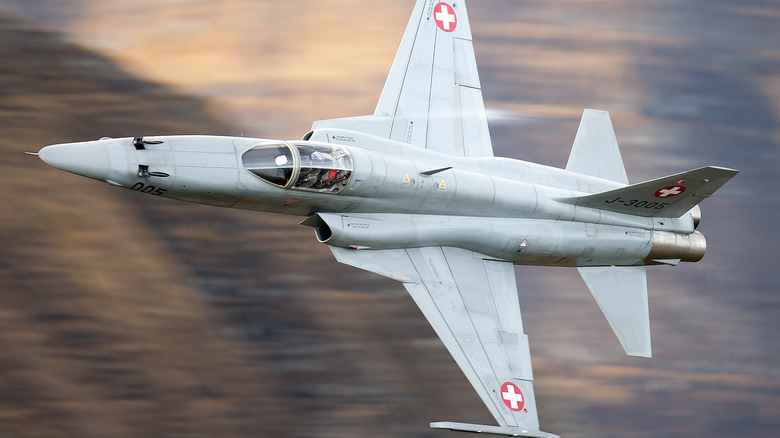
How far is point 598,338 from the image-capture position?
62.5ft

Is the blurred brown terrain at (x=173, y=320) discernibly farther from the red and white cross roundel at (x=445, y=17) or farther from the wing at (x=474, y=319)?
the red and white cross roundel at (x=445, y=17)

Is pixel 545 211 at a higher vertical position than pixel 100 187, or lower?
lower

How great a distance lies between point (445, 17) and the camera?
53.8 feet

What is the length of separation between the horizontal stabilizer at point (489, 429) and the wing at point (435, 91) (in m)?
4.68

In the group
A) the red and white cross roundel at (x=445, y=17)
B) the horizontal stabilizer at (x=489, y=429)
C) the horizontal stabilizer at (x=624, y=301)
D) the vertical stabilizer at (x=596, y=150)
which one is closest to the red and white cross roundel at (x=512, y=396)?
the horizontal stabilizer at (x=489, y=429)

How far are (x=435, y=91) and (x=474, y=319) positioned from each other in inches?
163

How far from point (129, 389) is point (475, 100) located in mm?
8503

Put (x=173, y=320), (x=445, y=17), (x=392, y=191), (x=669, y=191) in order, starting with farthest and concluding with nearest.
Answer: (x=173, y=320) → (x=445, y=17) → (x=669, y=191) → (x=392, y=191)

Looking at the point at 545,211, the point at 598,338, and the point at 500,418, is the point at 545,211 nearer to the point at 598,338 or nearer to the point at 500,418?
the point at 500,418

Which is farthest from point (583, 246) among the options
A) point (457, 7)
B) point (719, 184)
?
point (457, 7)

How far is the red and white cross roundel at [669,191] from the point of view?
49.8 feet

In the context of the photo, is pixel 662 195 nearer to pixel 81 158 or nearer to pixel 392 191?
pixel 392 191

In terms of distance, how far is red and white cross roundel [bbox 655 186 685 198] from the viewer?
15.2 metres

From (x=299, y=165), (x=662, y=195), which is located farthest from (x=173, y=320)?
(x=662, y=195)
